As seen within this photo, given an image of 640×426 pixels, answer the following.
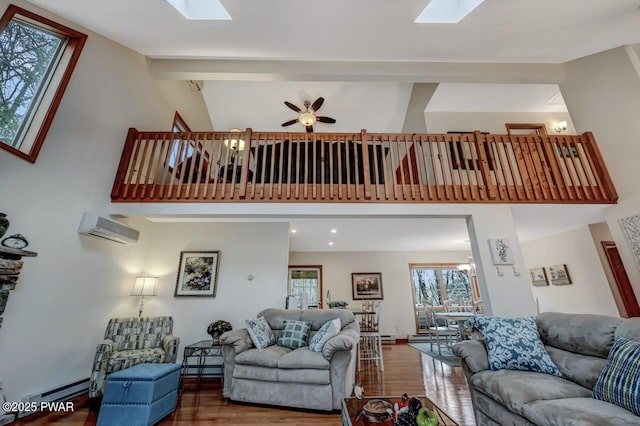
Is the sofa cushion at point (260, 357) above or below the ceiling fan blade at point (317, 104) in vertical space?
below

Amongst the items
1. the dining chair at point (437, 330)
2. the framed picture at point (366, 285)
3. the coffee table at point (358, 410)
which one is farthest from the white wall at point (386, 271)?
the coffee table at point (358, 410)

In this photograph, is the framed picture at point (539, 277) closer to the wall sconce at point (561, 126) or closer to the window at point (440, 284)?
the window at point (440, 284)

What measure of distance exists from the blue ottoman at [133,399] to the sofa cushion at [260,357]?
2.62 feet

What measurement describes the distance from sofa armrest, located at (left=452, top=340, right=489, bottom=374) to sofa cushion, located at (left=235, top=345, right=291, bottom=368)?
1.87 metres

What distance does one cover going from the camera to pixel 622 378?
1502 millimetres

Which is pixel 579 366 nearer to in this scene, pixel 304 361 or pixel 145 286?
pixel 304 361

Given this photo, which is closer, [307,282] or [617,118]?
[617,118]

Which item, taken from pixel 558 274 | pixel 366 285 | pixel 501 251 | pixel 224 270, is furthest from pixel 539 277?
pixel 224 270

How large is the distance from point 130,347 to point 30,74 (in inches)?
127

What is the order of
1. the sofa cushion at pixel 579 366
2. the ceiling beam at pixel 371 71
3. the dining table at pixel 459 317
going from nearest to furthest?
the sofa cushion at pixel 579 366
the ceiling beam at pixel 371 71
the dining table at pixel 459 317

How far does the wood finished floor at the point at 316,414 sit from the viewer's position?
2.46 metres

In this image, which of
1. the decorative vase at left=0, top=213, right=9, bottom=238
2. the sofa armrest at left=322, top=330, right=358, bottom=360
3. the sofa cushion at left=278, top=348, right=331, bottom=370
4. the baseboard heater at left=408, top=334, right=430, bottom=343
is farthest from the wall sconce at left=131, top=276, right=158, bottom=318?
the baseboard heater at left=408, top=334, right=430, bottom=343

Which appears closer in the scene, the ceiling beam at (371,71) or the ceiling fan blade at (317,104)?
the ceiling beam at (371,71)

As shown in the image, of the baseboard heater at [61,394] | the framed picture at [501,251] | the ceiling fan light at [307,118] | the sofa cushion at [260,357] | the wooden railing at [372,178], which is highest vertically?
the ceiling fan light at [307,118]
